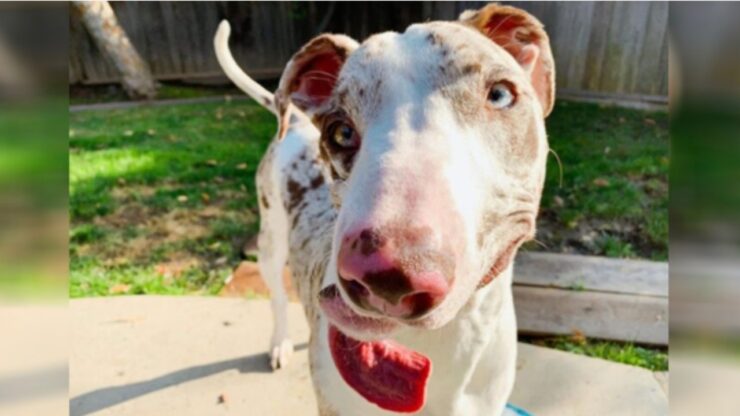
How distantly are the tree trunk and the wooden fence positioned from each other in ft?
0.22

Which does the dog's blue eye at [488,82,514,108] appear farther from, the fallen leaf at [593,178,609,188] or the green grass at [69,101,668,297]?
the fallen leaf at [593,178,609,188]

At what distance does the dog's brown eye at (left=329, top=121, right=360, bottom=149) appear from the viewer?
1469 millimetres

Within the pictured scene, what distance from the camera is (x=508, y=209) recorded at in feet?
4.47

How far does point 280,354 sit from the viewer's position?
10.4 feet

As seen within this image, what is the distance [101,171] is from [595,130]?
12.5 ft

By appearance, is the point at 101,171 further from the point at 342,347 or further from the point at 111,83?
the point at 342,347

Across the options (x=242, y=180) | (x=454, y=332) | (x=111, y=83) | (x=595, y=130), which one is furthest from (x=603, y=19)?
(x=111, y=83)

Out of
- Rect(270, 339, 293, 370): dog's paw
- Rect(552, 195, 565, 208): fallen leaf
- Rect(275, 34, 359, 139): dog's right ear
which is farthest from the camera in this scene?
Rect(552, 195, 565, 208): fallen leaf

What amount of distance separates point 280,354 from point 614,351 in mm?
1679

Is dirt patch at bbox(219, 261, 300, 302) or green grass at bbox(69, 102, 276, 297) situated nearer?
dirt patch at bbox(219, 261, 300, 302)

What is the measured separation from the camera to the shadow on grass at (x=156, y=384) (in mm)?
2980

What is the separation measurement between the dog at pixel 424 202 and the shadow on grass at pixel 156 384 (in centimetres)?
118

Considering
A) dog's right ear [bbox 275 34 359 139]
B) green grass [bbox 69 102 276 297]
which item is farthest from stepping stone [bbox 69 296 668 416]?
dog's right ear [bbox 275 34 359 139]

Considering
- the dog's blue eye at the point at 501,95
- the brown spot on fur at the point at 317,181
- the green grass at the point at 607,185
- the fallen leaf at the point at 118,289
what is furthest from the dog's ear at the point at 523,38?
the fallen leaf at the point at 118,289
